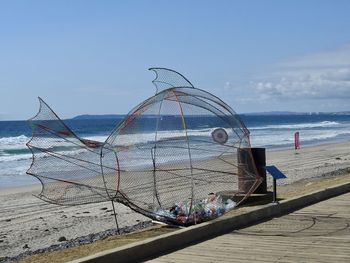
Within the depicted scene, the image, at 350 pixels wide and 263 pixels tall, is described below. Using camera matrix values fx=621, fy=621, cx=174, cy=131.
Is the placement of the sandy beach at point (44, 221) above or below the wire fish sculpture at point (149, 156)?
below

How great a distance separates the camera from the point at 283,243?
26.2 feet

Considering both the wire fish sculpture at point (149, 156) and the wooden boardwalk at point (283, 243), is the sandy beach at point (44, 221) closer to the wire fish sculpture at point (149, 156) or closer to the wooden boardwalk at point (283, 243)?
the wire fish sculpture at point (149, 156)

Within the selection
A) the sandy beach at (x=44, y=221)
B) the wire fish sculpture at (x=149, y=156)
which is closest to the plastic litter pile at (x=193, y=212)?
the wire fish sculpture at (x=149, y=156)

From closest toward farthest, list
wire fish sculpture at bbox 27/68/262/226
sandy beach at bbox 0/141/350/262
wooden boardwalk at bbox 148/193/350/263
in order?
1. wooden boardwalk at bbox 148/193/350/263
2. wire fish sculpture at bbox 27/68/262/226
3. sandy beach at bbox 0/141/350/262

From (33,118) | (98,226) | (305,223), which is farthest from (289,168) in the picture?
(33,118)

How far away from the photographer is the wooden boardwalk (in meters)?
7.23

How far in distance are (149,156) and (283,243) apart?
2.66m

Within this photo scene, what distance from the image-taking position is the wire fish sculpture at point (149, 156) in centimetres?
909

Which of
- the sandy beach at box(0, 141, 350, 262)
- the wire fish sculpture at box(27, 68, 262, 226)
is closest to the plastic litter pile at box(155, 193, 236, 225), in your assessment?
the wire fish sculpture at box(27, 68, 262, 226)

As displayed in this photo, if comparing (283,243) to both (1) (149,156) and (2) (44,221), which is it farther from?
(2) (44,221)

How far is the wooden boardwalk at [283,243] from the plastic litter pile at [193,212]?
85 centimetres

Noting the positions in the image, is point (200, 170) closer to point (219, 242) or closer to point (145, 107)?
point (145, 107)

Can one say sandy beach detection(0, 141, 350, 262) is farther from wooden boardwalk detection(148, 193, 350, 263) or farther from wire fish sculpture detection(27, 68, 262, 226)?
wooden boardwalk detection(148, 193, 350, 263)

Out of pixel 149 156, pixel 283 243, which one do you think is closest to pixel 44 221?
pixel 149 156
